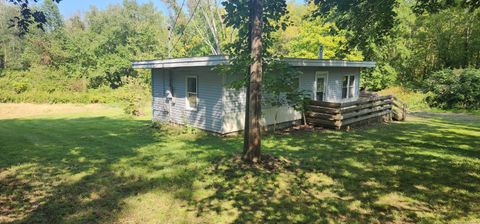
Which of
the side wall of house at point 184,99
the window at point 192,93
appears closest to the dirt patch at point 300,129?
the side wall of house at point 184,99

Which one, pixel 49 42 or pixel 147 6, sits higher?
pixel 147 6

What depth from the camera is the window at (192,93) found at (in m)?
11.5

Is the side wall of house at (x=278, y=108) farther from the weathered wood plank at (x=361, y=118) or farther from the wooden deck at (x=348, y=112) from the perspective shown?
the weathered wood plank at (x=361, y=118)

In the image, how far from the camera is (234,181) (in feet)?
19.0

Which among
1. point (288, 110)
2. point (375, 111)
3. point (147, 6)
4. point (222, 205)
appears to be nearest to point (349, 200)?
point (222, 205)

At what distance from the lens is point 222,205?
4762 mm

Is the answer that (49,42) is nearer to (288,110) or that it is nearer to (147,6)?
(147,6)

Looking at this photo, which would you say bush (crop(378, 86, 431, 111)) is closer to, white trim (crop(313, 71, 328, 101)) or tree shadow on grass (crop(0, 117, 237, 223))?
white trim (crop(313, 71, 328, 101))

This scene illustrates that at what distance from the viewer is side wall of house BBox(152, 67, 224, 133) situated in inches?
418

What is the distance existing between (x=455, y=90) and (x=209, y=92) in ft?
54.6

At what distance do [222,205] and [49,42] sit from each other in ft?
112

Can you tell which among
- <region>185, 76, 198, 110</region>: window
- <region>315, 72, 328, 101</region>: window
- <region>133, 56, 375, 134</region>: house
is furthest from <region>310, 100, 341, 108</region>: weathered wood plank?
<region>185, 76, 198, 110</region>: window

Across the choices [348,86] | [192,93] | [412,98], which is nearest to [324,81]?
[348,86]

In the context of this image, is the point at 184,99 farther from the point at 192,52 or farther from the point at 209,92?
the point at 192,52
